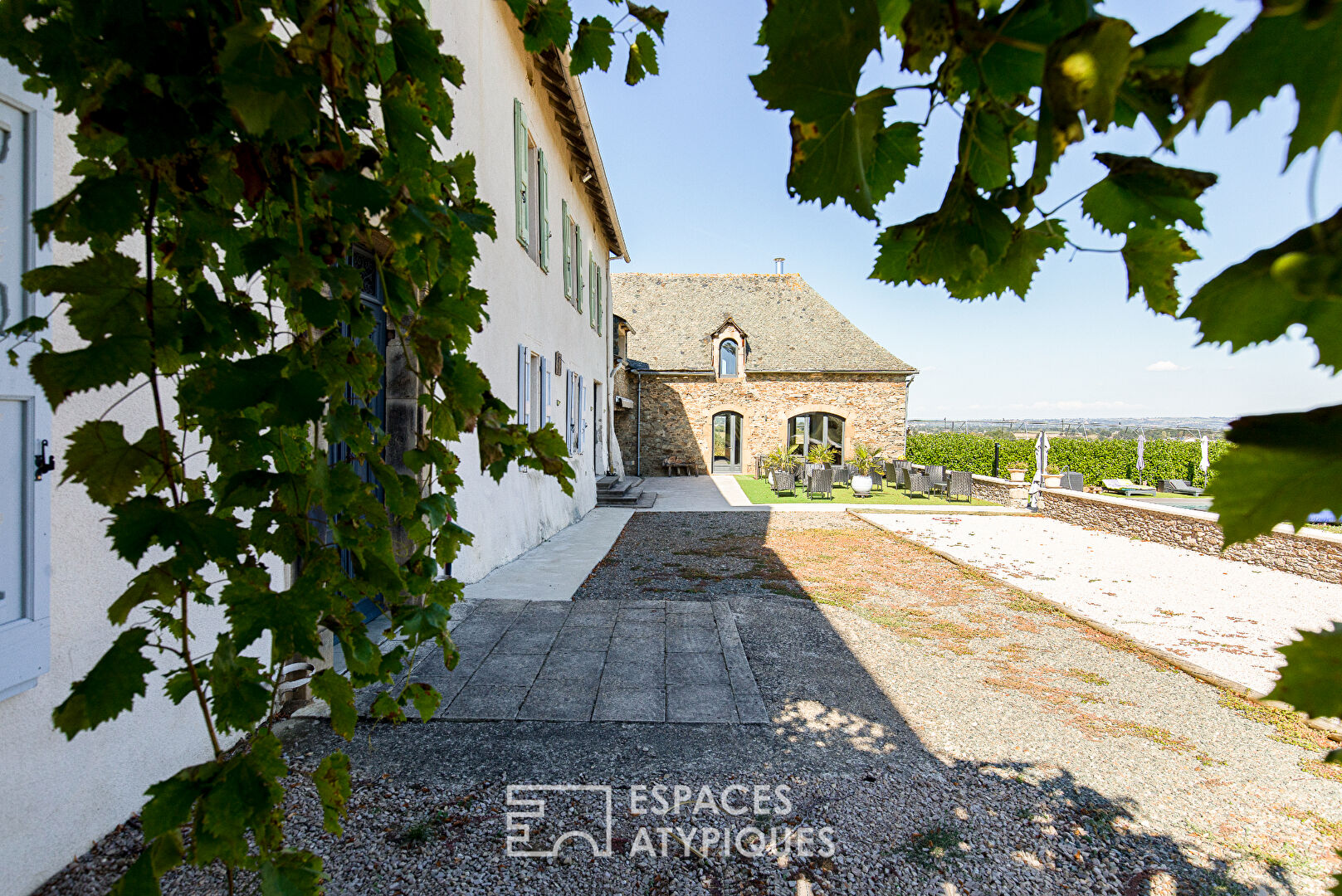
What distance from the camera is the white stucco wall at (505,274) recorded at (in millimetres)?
5832

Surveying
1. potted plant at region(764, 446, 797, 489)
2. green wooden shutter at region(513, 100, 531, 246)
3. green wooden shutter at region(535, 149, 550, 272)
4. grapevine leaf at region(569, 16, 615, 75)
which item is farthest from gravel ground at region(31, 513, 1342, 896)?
potted plant at region(764, 446, 797, 489)

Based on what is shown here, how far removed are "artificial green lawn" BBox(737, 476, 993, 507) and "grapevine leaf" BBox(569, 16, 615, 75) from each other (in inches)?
537

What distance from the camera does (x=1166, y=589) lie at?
732 cm

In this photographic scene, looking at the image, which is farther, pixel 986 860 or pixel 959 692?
pixel 959 692

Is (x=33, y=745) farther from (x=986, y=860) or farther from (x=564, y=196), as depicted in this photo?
(x=564, y=196)

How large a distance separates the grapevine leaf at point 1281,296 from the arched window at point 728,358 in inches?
849

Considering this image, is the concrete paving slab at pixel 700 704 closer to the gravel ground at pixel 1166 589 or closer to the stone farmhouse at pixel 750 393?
the gravel ground at pixel 1166 589

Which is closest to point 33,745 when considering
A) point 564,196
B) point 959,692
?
point 959,692

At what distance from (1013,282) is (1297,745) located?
4.41 meters

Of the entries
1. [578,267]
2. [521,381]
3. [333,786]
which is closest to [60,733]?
[333,786]

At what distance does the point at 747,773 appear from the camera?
2.96m

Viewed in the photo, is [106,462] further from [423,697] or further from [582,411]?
[582,411]

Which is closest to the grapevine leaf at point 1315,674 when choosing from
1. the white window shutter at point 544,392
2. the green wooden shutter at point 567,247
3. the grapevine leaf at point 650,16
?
the grapevine leaf at point 650,16

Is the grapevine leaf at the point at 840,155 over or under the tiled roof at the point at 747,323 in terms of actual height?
under
